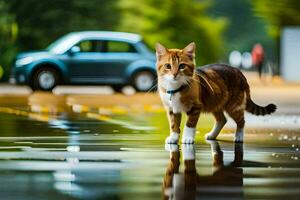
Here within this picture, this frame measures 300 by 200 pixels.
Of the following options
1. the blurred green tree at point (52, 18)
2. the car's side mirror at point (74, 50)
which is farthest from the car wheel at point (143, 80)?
the blurred green tree at point (52, 18)

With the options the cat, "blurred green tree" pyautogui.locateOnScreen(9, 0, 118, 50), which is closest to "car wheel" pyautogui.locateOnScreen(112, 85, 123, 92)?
"blurred green tree" pyautogui.locateOnScreen(9, 0, 118, 50)

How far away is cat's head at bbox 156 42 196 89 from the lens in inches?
595

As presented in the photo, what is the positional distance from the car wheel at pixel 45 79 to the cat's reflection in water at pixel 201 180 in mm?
22048

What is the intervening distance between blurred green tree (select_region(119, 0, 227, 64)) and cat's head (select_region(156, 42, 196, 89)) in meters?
32.8

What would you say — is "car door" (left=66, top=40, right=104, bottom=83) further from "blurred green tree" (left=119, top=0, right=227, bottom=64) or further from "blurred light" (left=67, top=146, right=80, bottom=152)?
"blurred light" (left=67, top=146, right=80, bottom=152)

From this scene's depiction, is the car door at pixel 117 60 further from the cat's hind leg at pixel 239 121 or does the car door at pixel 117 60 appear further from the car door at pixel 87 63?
the cat's hind leg at pixel 239 121

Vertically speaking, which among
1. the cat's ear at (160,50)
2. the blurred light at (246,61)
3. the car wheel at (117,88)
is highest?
the cat's ear at (160,50)

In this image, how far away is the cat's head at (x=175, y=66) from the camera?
1512 cm

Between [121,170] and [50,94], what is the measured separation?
22858 mm

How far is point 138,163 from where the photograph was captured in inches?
523

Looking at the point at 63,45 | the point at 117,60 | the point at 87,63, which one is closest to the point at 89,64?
the point at 87,63

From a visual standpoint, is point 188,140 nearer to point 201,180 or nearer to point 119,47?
point 201,180

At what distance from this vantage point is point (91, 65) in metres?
37.1

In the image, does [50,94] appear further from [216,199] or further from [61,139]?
[216,199]
